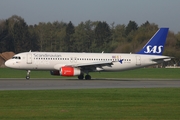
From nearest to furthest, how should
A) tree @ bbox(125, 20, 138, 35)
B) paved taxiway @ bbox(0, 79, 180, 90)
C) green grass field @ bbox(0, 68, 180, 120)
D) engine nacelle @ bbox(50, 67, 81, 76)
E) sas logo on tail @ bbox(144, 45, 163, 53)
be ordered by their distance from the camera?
green grass field @ bbox(0, 68, 180, 120), paved taxiway @ bbox(0, 79, 180, 90), engine nacelle @ bbox(50, 67, 81, 76), sas logo on tail @ bbox(144, 45, 163, 53), tree @ bbox(125, 20, 138, 35)

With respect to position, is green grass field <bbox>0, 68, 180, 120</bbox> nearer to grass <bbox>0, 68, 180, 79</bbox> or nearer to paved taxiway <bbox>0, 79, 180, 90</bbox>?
paved taxiway <bbox>0, 79, 180, 90</bbox>

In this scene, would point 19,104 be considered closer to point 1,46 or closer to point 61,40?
point 1,46

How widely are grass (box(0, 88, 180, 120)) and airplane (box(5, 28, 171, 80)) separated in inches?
782

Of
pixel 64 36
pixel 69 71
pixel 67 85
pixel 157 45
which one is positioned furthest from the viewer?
pixel 64 36

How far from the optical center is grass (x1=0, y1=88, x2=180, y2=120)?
58.8 feet

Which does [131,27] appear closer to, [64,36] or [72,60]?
[64,36]

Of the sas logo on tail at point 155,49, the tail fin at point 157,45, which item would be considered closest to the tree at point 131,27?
the tail fin at point 157,45

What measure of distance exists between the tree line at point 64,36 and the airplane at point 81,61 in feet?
212

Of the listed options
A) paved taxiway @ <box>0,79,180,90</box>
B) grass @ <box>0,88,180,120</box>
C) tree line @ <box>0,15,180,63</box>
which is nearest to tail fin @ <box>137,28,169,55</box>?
paved taxiway @ <box>0,79,180,90</box>

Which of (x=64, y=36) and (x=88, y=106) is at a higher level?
(x=64, y=36)

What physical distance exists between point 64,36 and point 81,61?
9973 cm

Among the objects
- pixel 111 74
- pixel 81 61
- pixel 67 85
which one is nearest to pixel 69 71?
pixel 81 61

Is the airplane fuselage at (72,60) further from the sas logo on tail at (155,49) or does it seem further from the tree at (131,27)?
the tree at (131,27)

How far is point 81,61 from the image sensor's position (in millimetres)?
47688
